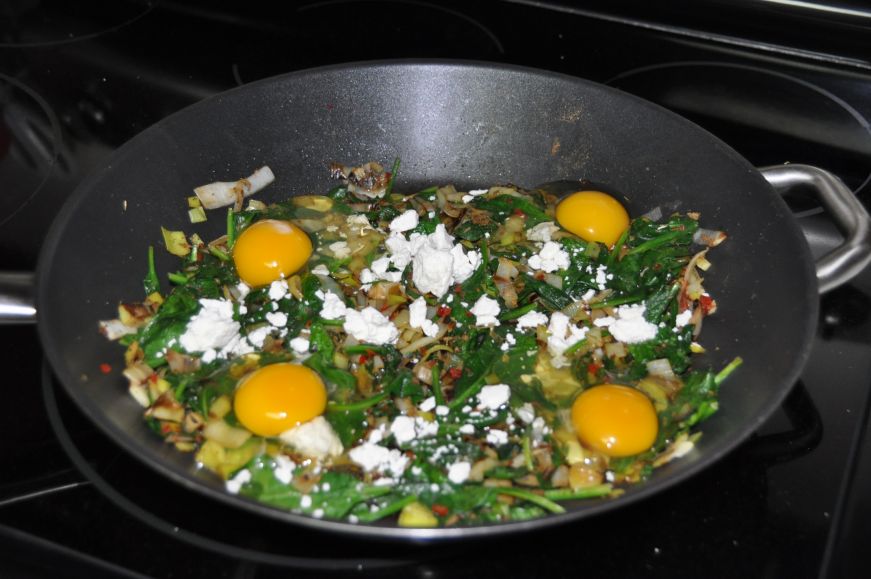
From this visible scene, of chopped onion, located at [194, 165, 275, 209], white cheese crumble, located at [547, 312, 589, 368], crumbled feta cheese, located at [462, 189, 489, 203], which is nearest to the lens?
white cheese crumble, located at [547, 312, 589, 368]

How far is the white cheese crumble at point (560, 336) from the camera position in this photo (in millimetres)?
2123

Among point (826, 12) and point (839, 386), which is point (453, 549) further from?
point (826, 12)

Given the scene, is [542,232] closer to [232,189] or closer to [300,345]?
[300,345]

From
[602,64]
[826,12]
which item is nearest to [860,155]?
[826,12]

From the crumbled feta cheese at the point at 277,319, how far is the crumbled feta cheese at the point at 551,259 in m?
0.77

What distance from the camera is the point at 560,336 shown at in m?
2.15

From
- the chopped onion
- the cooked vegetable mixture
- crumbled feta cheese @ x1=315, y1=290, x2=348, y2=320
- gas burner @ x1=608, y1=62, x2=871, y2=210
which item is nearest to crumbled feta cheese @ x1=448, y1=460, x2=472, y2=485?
the cooked vegetable mixture

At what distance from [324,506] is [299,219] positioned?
1070mm

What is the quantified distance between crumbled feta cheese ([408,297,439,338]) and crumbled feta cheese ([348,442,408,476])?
45 centimetres

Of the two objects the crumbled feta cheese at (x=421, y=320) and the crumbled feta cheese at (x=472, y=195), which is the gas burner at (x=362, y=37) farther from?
the crumbled feta cheese at (x=421, y=320)

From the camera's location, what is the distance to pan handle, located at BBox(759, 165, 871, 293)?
1911mm

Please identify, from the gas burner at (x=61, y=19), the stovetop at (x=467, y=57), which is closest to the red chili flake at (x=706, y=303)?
the stovetop at (x=467, y=57)

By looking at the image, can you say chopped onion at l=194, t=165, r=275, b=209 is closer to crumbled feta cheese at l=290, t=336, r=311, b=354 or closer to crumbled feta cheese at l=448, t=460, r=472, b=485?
crumbled feta cheese at l=290, t=336, r=311, b=354

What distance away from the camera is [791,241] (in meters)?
1.92
